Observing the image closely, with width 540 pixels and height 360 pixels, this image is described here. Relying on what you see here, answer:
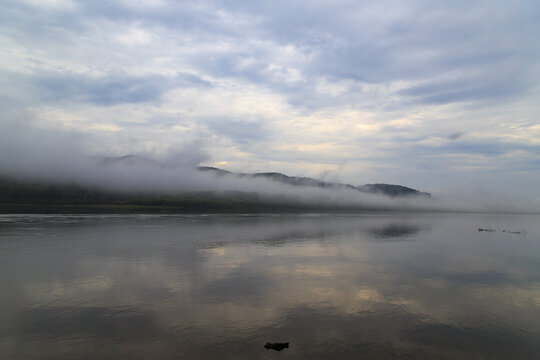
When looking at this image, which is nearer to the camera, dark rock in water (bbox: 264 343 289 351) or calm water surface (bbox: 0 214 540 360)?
dark rock in water (bbox: 264 343 289 351)

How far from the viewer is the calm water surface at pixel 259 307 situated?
1325cm

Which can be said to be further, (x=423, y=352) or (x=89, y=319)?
(x=89, y=319)

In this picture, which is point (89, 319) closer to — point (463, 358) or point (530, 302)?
point (463, 358)

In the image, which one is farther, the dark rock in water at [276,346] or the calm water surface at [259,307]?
the calm water surface at [259,307]

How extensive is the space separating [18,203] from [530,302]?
175 meters

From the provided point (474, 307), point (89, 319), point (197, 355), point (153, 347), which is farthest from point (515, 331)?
point (89, 319)

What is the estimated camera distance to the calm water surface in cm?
1325

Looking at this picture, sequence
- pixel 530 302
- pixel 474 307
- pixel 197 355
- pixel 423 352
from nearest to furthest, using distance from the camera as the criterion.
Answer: pixel 197 355, pixel 423 352, pixel 474 307, pixel 530 302

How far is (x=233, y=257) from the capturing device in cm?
3284

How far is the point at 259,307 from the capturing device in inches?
698

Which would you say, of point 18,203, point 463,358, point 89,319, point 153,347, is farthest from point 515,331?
point 18,203

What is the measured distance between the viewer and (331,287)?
72.3ft

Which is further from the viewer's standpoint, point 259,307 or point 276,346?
point 259,307

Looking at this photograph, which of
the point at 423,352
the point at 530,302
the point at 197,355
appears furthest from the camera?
the point at 530,302
